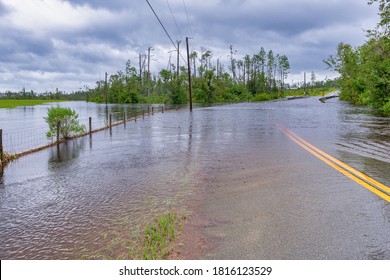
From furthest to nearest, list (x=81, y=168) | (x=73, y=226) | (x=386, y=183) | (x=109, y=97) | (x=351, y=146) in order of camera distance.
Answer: (x=109, y=97) → (x=351, y=146) → (x=81, y=168) → (x=386, y=183) → (x=73, y=226)

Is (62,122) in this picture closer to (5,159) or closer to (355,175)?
(5,159)

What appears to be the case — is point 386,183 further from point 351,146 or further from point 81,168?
point 81,168

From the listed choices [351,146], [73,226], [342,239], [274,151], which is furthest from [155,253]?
[351,146]

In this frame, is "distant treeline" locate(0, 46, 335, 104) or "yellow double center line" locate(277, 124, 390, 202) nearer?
"yellow double center line" locate(277, 124, 390, 202)

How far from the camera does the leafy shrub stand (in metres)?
15.8

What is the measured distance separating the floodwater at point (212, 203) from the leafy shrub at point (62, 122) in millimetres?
5869

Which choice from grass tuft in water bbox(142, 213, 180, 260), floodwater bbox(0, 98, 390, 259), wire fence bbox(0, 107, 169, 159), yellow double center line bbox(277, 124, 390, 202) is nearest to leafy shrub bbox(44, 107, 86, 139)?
wire fence bbox(0, 107, 169, 159)

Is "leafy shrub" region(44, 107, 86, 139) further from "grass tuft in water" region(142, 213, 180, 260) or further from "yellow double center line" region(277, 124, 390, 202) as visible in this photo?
"grass tuft in water" region(142, 213, 180, 260)

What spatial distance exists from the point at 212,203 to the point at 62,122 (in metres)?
12.7

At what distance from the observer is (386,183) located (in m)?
6.26

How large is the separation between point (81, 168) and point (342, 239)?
6.88 metres

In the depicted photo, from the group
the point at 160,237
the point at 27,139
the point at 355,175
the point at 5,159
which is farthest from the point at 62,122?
the point at 160,237

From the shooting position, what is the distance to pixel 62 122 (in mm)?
16094

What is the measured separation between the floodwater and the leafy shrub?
5869 millimetres
